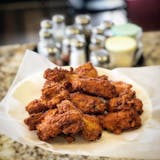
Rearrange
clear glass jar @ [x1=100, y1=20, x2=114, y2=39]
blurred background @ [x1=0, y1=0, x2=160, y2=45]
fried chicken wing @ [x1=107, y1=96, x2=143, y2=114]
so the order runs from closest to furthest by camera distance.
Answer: fried chicken wing @ [x1=107, y1=96, x2=143, y2=114], clear glass jar @ [x1=100, y1=20, x2=114, y2=39], blurred background @ [x1=0, y1=0, x2=160, y2=45]

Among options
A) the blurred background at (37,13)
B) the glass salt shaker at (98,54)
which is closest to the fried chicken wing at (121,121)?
the glass salt shaker at (98,54)

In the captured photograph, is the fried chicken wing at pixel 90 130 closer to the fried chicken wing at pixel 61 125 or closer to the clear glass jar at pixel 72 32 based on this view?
the fried chicken wing at pixel 61 125

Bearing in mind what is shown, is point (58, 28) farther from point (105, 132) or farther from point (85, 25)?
point (105, 132)

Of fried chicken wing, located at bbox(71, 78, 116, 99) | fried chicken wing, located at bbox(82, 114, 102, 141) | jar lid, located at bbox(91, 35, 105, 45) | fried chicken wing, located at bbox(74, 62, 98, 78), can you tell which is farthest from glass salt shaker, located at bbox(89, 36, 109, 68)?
fried chicken wing, located at bbox(82, 114, 102, 141)

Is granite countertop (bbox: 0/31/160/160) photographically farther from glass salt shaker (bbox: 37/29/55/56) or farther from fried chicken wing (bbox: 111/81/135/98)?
fried chicken wing (bbox: 111/81/135/98)

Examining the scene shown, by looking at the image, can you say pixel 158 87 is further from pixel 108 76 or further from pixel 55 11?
pixel 55 11

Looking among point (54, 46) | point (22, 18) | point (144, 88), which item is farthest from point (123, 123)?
point (22, 18)
